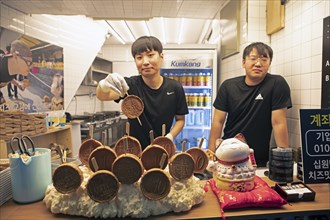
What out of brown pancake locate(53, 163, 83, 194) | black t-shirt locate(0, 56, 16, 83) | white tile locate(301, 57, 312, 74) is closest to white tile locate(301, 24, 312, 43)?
white tile locate(301, 57, 312, 74)

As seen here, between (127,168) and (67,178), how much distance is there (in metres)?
0.21

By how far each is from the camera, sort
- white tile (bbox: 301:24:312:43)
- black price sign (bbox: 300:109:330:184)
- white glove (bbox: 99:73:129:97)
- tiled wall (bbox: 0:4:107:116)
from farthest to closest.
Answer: tiled wall (bbox: 0:4:107:116), white tile (bbox: 301:24:312:43), white glove (bbox: 99:73:129:97), black price sign (bbox: 300:109:330:184)

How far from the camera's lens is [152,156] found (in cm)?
92

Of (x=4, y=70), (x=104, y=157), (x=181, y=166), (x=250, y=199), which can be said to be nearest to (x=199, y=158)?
(x=181, y=166)

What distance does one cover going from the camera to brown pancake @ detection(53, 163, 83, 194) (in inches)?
33.0

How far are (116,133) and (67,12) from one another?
125 inches

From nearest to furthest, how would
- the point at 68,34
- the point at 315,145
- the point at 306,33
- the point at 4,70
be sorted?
the point at 315,145 → the point at 306,33 → the point at 4,70 → the point at 68,34

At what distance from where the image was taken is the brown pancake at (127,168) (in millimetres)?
846

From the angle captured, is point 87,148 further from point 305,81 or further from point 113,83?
point 305,81

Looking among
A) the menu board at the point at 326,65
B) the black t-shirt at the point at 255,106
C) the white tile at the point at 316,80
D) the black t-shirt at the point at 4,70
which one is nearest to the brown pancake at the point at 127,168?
the black t-shirt at the point at 255,106

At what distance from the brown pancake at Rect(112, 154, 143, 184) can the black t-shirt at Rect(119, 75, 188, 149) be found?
0.88 meters

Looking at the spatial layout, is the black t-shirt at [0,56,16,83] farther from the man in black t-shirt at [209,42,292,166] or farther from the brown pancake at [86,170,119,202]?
the brown pancake at [86,170,119,202]

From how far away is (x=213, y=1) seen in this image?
2.97 meters

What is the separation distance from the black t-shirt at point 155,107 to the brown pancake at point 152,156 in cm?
81
